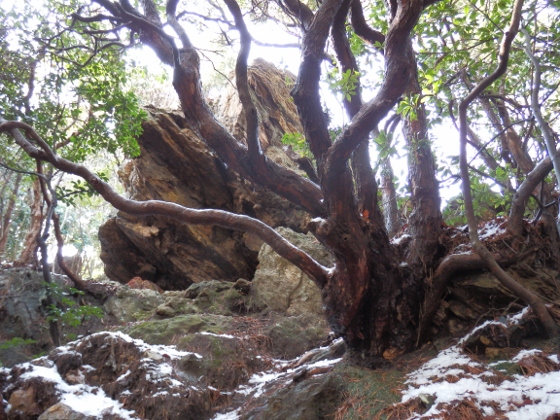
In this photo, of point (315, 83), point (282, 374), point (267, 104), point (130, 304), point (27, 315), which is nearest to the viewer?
point (315, 83)

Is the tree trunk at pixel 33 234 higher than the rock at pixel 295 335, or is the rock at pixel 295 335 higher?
the tree trunk at pixel 33 234

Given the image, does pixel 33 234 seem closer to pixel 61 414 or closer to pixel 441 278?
pixel 61 414

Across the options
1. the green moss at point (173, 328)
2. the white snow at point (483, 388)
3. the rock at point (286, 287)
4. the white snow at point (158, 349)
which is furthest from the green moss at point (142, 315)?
the white snow at point (483, 388)

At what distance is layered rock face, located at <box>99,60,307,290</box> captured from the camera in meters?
9.69

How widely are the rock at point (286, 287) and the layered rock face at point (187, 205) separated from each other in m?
1.99

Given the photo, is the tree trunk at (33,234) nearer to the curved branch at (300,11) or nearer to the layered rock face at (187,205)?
the layered rock face at (187,205)

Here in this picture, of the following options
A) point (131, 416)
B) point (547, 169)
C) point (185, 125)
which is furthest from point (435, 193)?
point (185, 125)

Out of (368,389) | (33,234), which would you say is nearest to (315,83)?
(368,389)

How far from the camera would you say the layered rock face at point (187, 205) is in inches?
381

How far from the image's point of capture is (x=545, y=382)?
102 inches

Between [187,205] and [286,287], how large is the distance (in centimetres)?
414

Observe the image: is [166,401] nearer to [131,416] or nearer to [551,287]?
[131,416]

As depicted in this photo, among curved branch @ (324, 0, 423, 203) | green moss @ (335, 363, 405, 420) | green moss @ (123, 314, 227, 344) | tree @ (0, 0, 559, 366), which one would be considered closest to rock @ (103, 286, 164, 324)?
green moss @ (123, 314, 227, 344)

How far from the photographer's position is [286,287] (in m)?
7.20
